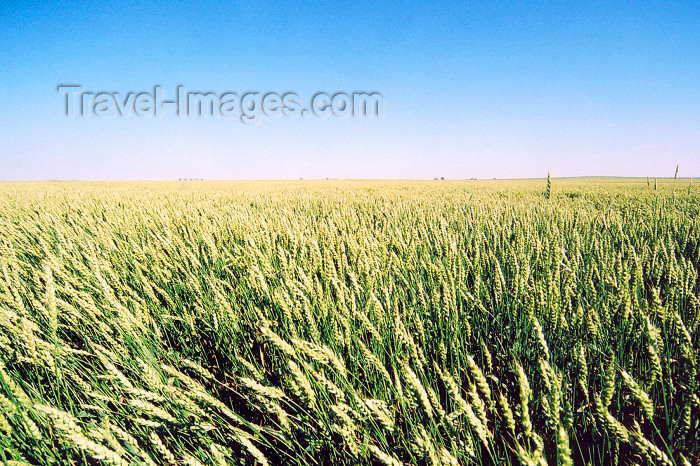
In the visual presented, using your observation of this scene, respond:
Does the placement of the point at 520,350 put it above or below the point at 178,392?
below

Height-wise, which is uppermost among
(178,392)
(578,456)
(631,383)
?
(631,383)

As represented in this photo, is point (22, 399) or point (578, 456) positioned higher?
point (22, 399)

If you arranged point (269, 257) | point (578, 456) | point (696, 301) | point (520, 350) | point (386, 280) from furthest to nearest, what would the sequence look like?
point (269, 257)
point (386, 280)
point (520, 350)
point (696, 301)
point (578, 456)

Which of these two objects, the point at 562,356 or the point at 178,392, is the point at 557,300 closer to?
the point at 562,356

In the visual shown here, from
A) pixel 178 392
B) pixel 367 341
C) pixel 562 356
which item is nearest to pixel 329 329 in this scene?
pixel 367 341

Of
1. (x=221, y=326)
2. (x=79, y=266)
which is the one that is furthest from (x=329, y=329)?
(x=79, y=266)

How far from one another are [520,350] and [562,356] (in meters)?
0.16

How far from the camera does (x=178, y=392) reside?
2.54 feet

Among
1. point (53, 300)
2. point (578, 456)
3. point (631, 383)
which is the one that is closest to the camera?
point (631, 383)

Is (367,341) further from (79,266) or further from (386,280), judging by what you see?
(79,266)

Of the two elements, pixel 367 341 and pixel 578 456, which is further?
pixel 367 341

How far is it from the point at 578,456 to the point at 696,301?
748mm

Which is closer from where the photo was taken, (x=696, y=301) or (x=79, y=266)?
(x=696, y=301)

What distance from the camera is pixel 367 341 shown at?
1.49 m
